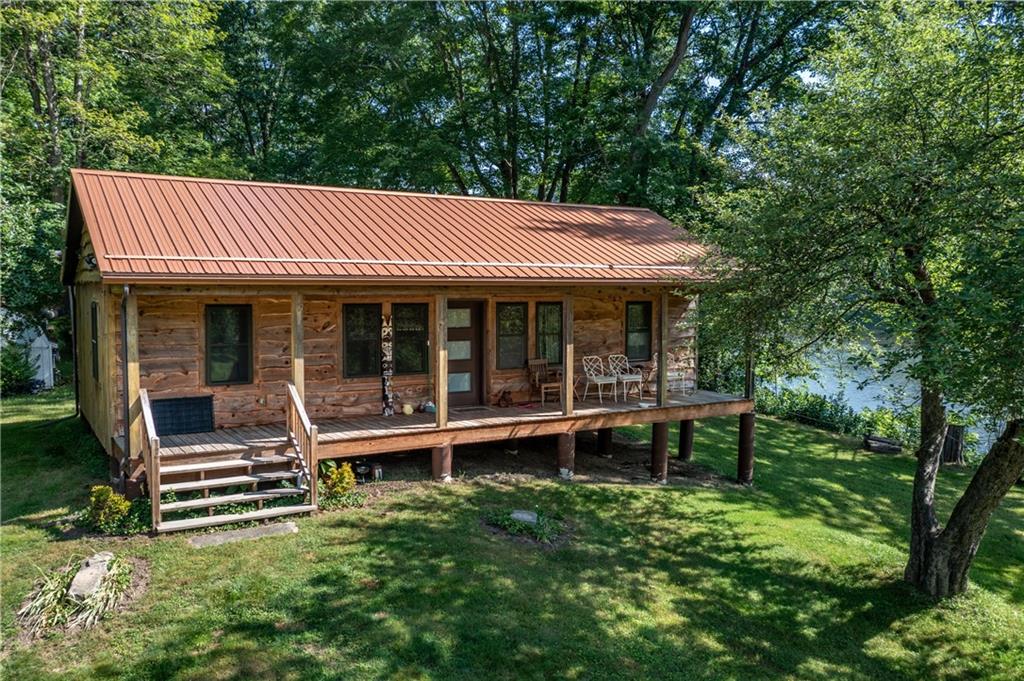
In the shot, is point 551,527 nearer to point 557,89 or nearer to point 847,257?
point 847,257

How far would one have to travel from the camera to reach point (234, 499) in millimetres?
8016

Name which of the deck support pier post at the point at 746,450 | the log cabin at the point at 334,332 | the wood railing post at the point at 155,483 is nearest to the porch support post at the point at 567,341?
the log cabin at the point at 334,332

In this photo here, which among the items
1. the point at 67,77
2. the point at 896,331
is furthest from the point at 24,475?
the point at 67,77

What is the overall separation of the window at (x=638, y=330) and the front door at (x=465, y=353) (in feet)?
10.6

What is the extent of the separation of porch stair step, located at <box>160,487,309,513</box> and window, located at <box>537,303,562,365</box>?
5.36 m

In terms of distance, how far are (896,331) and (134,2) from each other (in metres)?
22.6

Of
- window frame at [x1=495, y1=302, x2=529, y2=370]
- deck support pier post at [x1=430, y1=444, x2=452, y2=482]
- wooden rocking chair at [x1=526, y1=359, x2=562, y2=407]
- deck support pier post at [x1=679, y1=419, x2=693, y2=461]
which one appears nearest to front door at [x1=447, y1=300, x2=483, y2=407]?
window frame at [x1=495, y1=302, x2=529, y2=370]

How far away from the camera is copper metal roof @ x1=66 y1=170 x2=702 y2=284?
8.47 meters

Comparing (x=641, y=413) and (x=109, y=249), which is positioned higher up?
(x=109, y=249)

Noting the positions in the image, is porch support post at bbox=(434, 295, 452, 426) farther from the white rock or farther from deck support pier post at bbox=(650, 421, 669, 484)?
deck support pier post at bbox=(650, 421, 669, 484)

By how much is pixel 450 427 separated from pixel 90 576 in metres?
4.95

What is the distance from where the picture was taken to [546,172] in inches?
1002

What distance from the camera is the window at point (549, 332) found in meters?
12.3

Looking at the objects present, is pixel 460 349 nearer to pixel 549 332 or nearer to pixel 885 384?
pixel 549 332
